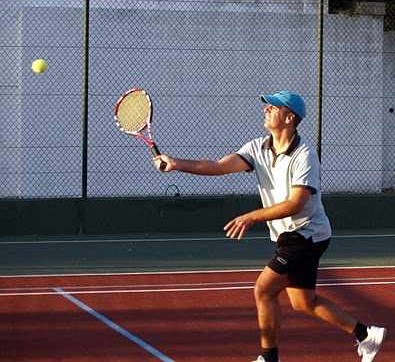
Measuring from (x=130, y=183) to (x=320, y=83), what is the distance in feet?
10.0

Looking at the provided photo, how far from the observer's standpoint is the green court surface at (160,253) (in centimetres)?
1169

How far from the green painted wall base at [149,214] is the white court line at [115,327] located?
3701mm

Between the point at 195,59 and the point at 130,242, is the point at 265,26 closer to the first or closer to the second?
the point at 195,59

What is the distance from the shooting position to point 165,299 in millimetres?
9695

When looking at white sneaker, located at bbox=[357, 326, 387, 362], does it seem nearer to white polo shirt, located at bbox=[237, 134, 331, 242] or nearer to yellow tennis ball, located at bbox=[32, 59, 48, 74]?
white polo shirt, located at bbox=[237, 134, 331, 242]

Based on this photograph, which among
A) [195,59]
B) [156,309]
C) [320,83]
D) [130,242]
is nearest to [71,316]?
[156,309]

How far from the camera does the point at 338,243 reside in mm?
13680

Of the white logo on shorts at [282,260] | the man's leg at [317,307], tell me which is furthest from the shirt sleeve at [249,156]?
the man's leg at [317,307]

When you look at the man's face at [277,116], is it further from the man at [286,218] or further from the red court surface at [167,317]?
the red court surface at [167,317]

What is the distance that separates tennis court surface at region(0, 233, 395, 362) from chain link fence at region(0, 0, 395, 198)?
227 cm

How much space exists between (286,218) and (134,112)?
1.20 meters

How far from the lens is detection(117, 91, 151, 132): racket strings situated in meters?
7.04

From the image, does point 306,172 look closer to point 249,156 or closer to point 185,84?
point 249,156

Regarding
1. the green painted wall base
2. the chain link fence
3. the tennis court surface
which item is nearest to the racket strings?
the tennis court surface
